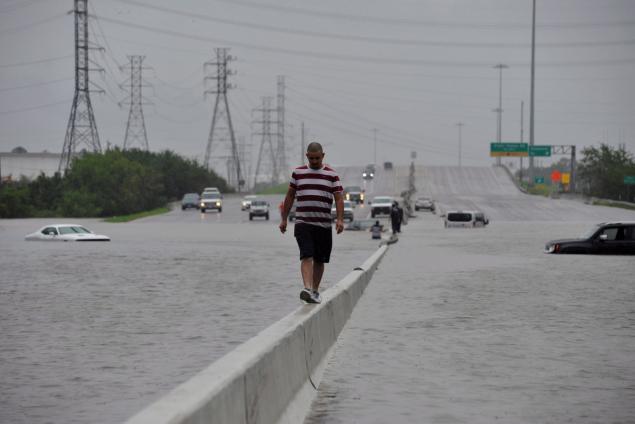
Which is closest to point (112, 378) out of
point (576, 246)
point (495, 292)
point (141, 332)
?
point (141, 332)

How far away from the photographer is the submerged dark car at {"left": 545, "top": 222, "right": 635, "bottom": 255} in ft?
116

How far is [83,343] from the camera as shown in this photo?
1313 cm

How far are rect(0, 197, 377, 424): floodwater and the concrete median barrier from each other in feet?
3.85

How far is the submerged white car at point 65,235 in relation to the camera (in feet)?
179

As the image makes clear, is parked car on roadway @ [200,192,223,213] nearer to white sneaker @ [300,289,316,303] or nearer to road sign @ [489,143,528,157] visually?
road sign @ [489,143,528,157]

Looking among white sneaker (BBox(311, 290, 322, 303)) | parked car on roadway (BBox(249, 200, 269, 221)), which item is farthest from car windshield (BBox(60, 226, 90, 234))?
white sneaker (BBox(311, 290, 322, 303))

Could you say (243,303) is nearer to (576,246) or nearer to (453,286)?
(453,286)

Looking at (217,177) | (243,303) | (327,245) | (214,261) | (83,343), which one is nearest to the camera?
(327,245)

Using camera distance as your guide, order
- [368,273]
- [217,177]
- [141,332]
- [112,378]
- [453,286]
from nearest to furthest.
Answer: [112,378]
[141,332]
[453,286]
[368,273]
[217,177]

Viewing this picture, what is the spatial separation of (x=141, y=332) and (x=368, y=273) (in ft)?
33.8

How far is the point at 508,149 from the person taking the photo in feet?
470

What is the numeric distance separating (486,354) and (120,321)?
6.21 meters

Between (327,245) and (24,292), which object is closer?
(327,245)

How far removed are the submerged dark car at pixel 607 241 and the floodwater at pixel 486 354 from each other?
11503 millimetres
